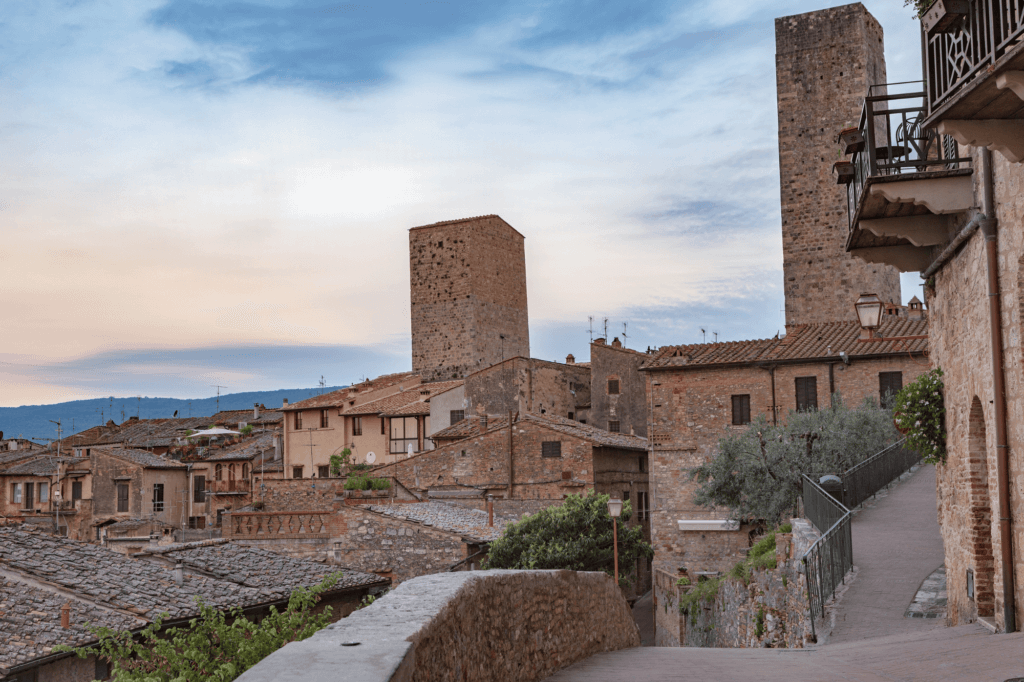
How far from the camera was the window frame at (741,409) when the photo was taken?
101 ft

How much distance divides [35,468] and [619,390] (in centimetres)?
3376

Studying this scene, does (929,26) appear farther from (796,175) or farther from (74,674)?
(796,175)

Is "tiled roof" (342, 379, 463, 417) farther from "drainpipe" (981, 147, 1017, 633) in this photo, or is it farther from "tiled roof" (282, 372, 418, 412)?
"drainpipe" (981, 147, 1017, 633)

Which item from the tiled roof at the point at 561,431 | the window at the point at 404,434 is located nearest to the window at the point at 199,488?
the window at the point at 404,434

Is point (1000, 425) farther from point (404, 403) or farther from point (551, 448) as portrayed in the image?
point (404, 403)

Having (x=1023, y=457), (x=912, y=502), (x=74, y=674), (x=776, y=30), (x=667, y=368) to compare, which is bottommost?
(x=74, y=674)

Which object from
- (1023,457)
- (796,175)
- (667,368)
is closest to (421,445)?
(667,368)

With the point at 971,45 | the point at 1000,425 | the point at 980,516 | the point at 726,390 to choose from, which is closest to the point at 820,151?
the point at 726,390

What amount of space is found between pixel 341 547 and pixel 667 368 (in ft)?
40.0

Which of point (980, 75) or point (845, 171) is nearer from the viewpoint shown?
point (980, 75)

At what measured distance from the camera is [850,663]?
8656 mm

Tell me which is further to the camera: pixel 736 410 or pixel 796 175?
pixel 796 175

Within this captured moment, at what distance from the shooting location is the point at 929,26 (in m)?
7.06

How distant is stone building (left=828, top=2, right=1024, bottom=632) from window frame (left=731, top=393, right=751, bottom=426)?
65.6ft
